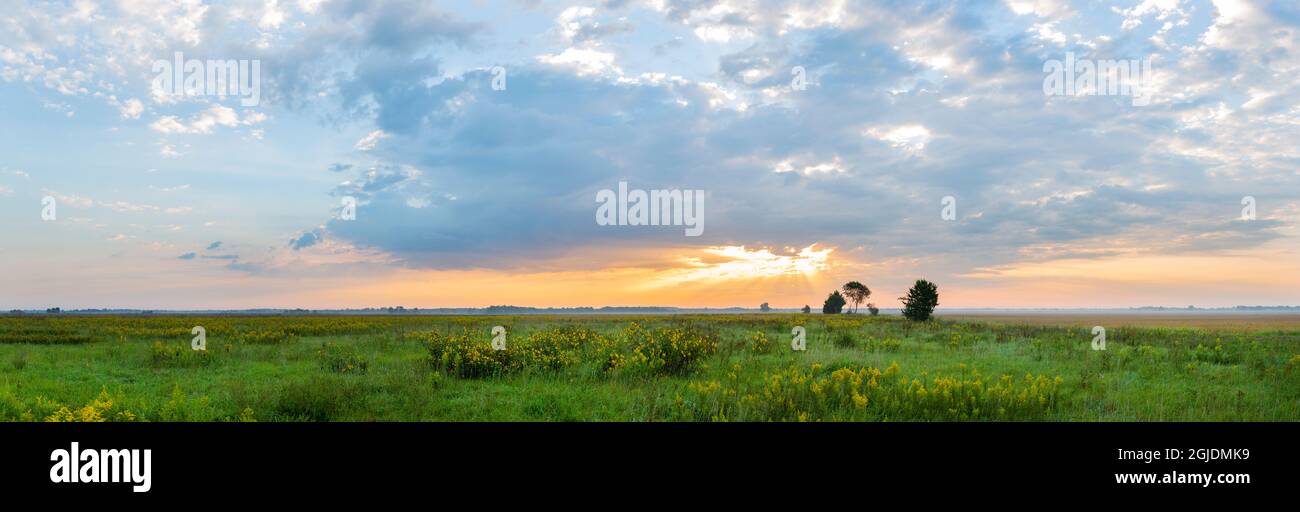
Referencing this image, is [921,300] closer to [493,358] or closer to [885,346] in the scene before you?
[885,346]

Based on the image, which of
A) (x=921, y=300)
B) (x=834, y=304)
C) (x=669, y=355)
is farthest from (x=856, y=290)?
(x=669, y=355)

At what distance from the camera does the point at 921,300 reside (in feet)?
152

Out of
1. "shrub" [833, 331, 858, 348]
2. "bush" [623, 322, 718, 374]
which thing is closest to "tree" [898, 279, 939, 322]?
"shrub" [833, 331, 858, 348]

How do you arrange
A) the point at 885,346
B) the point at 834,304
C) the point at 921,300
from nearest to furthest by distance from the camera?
the point at 885,346, the point at 921,300, the point at 834,304

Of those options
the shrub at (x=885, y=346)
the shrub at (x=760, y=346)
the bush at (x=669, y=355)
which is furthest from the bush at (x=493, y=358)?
the shrub at (x=885, y=346)

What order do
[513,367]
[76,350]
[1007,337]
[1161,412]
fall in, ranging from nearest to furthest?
[1161,412], [513,367], [76,350], [1007,337]

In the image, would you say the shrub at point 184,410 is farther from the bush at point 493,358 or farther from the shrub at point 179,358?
the shrub at point 179,358

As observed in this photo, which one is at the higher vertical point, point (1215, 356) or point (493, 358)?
point (493, 358)

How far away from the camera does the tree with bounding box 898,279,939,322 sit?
46.2m

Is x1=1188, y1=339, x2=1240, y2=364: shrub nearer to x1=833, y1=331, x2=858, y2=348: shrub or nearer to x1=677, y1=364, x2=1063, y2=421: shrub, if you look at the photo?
x1=833, y1=331, x2=858, y2=348: shrub

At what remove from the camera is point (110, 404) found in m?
8.87
